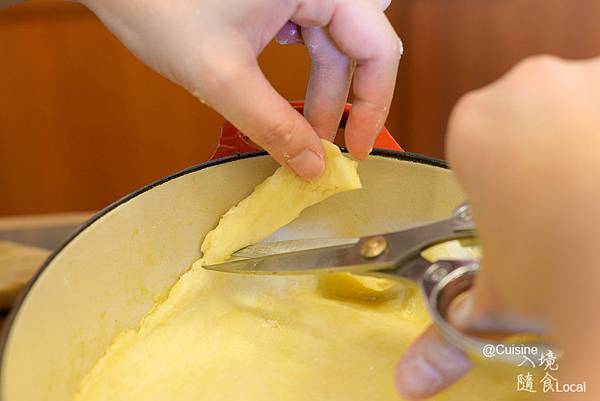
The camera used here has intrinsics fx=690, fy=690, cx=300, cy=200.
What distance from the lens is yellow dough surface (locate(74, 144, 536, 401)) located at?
1.62 feet

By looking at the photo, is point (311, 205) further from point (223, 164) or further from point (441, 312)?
A: point (441, 312)

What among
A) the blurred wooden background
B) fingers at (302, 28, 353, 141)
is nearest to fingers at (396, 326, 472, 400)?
fingers at (302, 28, 353, 141)

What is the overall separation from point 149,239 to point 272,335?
13 centimetres

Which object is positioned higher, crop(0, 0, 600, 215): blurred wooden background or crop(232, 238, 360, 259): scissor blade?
crop(232, 238, 360, 259): scissor blade

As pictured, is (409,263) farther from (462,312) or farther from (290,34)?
(290,34)

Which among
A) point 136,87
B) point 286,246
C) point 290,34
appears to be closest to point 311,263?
point 286,246

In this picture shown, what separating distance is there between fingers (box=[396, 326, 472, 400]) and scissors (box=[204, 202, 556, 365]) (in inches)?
0.8

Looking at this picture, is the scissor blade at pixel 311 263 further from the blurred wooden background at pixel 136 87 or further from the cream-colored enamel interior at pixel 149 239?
the blurred wooden background at pixel 136 87

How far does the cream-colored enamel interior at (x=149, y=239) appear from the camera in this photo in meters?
0.42

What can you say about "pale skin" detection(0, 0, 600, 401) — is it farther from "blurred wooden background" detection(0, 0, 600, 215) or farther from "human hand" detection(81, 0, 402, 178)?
"blurred wooden background" detection(0, 0, 600, 215)

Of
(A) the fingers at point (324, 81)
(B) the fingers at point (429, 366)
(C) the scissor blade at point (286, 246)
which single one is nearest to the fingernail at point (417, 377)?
(B) the fingers at point (429, 366)

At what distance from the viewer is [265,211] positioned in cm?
53

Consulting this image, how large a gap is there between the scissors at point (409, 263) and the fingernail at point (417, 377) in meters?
0.03

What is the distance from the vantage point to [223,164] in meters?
0.52
